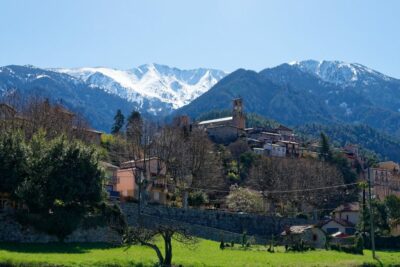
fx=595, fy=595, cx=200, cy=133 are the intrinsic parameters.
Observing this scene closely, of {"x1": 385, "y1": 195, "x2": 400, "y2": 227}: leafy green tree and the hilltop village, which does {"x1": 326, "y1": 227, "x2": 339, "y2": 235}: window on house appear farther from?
{"x1": 385, "y1": 195, "x2": 400, "y2": 227}: leafy green tree

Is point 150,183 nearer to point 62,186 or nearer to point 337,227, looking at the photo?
point 337,227

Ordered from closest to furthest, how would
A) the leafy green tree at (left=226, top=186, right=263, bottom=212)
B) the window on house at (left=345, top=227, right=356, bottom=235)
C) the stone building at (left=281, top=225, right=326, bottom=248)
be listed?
the stone building at (left=281, top=225, right=326, bottom=248)
the window on house at (left=345, top=227, right=356, bottom=235)
the leafy green tree at (left=226, top=186, right=263, bottom=212)

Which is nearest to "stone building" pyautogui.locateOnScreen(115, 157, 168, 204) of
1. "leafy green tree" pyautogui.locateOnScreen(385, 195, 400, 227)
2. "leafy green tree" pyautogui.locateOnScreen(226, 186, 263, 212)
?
"leafy green tree" pyautogui.locateOnScreen(226, 186, 263, 212)

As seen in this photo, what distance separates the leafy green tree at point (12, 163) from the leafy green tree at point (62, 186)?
2.77 feet

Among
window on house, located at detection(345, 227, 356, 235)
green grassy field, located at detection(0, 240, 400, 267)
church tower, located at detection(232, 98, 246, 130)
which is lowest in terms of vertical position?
window on house, located at detection(345, 227, 356, 235)

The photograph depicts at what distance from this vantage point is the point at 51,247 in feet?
142

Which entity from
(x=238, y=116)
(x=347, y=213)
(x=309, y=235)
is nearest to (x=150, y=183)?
(x=309, y=235)

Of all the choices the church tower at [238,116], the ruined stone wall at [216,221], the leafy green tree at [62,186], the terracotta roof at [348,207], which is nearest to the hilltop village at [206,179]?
the terracotta roof at [348,207]

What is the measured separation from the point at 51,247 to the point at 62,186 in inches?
200

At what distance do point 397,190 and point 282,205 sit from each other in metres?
61.4

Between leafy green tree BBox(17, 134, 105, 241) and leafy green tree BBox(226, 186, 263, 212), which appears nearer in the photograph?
leafy green tree BBox(17, 134, 105, 241)

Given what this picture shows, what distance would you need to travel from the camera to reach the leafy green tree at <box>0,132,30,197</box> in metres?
46.8

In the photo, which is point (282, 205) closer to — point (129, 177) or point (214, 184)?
point (214, 184)

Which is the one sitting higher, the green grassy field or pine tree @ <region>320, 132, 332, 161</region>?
pine tree @ <region>320, 132, 332, 161</region>
